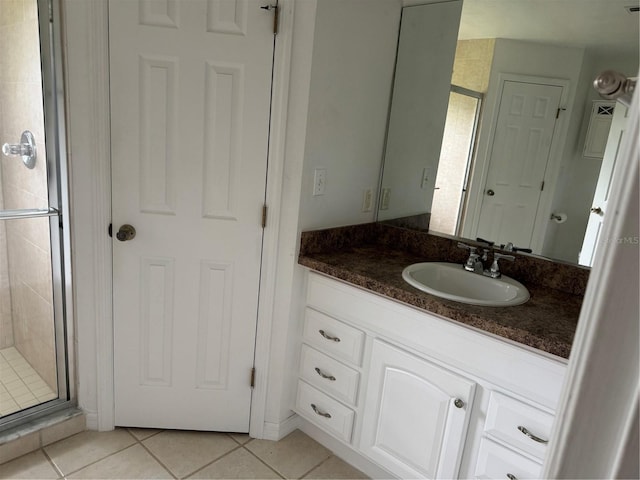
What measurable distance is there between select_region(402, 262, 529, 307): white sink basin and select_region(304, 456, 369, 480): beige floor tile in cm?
85

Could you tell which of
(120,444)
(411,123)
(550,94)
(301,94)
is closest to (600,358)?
(301,94)

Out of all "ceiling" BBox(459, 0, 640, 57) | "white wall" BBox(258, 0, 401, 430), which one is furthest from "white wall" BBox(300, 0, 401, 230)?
"ceiling" BBox(459, 0, 640, 57)

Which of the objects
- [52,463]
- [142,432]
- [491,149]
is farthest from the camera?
[142,432]

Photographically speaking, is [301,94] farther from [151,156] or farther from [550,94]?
[550,94]

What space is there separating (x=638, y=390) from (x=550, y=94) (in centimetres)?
169

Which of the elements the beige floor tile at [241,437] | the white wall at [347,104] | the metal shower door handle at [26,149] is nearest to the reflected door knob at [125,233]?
the metal shower door handle at [26,149]

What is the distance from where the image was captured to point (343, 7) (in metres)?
1.75

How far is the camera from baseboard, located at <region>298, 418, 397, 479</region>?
73.8 inches

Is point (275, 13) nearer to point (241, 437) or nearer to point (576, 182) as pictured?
point (576, 182)

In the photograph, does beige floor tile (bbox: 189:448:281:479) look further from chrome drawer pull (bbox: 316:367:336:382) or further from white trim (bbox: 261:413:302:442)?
chrome drawer pull (bbox: 316:367:336:382)

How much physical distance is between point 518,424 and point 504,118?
1.16 m

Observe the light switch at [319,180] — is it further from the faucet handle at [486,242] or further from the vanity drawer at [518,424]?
the vanity drawer at [518,424]

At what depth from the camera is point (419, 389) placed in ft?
5.28

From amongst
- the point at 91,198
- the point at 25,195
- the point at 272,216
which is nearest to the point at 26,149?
the point at 25,195
